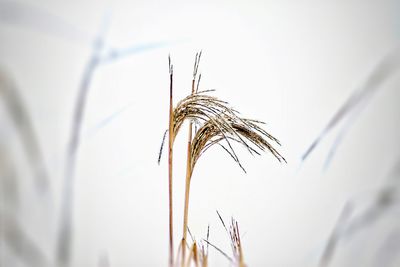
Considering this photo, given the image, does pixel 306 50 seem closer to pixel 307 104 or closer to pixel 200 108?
pixel 307 104

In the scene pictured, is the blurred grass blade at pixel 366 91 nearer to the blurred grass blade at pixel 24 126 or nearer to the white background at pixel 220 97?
the white background at pixel 220 97

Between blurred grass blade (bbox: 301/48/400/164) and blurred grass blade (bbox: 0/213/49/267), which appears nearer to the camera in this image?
A: blurred grass blade (bbox: 0/213/49/267)

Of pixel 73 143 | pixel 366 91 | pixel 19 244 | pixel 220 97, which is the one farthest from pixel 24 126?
pixel 366 91

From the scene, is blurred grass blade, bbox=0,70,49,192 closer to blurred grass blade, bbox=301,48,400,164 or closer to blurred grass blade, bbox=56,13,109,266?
blurred grass blade, bbox=56,13,109,266

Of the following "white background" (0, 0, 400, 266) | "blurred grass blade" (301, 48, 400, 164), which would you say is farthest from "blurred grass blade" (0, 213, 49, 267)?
"blurred grass blade" (301, 48, 400, 164)

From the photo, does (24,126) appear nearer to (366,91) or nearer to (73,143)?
(73,143)

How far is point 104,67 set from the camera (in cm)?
157

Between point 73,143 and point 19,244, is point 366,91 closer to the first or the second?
point 73,143

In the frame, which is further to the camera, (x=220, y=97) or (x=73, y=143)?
(x=220, y=97)

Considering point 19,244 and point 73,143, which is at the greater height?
point 73,143

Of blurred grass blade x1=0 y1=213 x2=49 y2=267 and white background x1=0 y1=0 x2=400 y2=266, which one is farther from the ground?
white background x1=0 y1=0 x2=400 y2=266

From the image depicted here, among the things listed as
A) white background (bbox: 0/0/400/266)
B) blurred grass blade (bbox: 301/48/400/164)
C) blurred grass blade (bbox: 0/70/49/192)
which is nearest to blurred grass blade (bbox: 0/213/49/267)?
white background (bbox: 0/0/400/266)

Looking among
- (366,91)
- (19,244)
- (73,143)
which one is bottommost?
(19,244)

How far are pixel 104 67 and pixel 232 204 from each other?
839mm
